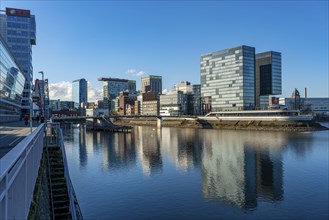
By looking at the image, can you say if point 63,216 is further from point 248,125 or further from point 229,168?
point 248,125

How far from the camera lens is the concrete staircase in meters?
17.5

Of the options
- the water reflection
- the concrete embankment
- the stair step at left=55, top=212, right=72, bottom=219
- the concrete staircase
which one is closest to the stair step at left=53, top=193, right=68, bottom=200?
the concrete staircase

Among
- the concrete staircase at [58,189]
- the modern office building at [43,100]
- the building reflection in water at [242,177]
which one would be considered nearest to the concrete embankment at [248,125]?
the building reflection in water at [242,177]

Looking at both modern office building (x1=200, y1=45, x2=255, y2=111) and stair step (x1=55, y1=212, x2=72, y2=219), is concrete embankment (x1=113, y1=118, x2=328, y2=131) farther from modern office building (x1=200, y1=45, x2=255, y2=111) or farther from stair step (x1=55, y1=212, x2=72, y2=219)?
stair step (x1=55, y1=212, x2=72, y2=219)

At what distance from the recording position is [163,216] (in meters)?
25.4

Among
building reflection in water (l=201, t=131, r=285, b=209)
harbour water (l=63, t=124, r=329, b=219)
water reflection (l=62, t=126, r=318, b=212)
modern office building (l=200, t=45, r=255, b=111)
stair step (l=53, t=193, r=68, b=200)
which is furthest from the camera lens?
modern office building (l=200, t=45, r=255, b=111)

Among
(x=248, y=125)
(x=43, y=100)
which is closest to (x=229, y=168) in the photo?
(x=43, y=100)

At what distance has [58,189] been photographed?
62.6ft

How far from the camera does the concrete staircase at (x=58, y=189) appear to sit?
687 inches

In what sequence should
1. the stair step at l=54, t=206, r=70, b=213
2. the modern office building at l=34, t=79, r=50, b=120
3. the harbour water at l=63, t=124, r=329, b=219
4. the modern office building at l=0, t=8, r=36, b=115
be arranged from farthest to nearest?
the modern office building at l=0, t=8, r=36, b=115 < the modern office building at l=34, t=79, r=50, b=120 < the harbour water at l=63, t=124, r=329, b=219 < the stair step at l=54, t=206, r=70, b=213

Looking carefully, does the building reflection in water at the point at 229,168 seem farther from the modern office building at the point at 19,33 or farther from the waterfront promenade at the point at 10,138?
the modern office building at the point at 19,33

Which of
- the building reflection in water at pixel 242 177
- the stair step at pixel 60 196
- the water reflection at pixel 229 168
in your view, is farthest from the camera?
the water reflection at pixel 229 168

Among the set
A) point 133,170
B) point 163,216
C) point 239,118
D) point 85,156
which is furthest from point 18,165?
point 239,118

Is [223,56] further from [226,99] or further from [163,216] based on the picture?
[163,216]
